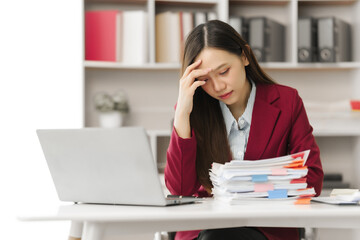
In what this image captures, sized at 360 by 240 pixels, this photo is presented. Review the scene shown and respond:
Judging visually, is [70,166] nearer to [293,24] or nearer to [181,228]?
[181,228]

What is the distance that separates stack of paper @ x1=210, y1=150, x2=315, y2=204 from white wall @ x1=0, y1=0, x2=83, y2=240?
6.84ft

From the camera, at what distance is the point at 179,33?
3.20 metres

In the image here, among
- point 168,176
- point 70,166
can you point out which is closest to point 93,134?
point 70,166

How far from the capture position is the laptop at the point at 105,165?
128 cm

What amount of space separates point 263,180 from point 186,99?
1.30 ft

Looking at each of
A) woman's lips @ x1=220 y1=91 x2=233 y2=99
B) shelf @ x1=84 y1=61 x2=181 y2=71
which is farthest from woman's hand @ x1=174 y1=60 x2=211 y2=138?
shelf @ x1=84 y1=61 x2=181 y2=71

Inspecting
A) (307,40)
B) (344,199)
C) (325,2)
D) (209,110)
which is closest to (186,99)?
(209,110)

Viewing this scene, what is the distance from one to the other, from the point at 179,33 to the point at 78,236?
1925 millimetres

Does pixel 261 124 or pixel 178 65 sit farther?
pixel 178 65

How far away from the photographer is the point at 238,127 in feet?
6.11

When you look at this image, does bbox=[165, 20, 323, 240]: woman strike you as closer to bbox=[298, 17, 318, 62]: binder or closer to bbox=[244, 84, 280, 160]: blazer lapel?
bbox=[244, 84, 280, 160]: blazer lapel

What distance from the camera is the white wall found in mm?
3365

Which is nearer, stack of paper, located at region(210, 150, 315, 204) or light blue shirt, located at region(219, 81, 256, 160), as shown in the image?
stack of paper, located at region(210, 150, 315, 204)

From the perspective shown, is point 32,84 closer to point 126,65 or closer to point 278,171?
point 126,65
